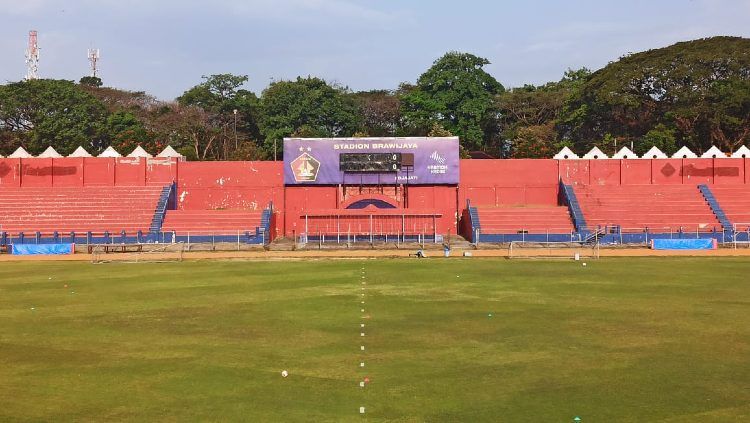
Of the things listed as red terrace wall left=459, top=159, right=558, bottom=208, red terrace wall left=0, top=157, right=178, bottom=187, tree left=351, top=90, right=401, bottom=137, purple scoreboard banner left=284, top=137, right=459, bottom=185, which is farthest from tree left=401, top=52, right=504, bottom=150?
red terrace wall left=0, top=157, right=178, bottom=187

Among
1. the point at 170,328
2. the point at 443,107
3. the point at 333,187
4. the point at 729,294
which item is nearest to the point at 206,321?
the point at 170,328

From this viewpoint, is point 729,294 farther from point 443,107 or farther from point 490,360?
point 443,107

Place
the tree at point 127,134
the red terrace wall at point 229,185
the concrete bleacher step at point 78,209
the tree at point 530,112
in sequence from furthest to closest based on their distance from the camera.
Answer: the tree at point 530,112 < the tree at point 127,134 < the red terrace wall at point 229,185 < the concrete bleacher step at point 78,209

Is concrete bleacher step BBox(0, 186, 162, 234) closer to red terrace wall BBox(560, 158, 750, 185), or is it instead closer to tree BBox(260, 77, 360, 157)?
red terrace wall BBox(560, 158, 750, 185)

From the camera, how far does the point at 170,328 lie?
957 inches

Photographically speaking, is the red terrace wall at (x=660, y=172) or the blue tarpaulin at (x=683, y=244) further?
the red terrace wall at (x=660, y=172)

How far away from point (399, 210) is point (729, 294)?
121 ft

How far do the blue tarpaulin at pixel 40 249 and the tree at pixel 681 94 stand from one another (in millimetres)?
71784

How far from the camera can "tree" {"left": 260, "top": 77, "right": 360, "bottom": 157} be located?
117m

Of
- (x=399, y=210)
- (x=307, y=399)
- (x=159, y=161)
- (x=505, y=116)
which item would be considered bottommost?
(x=307, y=399)

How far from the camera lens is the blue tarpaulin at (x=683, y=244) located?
185 ft

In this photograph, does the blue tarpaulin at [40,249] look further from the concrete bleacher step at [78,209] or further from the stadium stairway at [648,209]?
the stadium stairway at [648,209]

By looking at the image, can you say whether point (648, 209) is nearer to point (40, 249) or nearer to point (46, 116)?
point (40, 249)

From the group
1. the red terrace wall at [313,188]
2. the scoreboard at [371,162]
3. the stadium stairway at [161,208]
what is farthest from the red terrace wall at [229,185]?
the scoreboard at [371,162]
